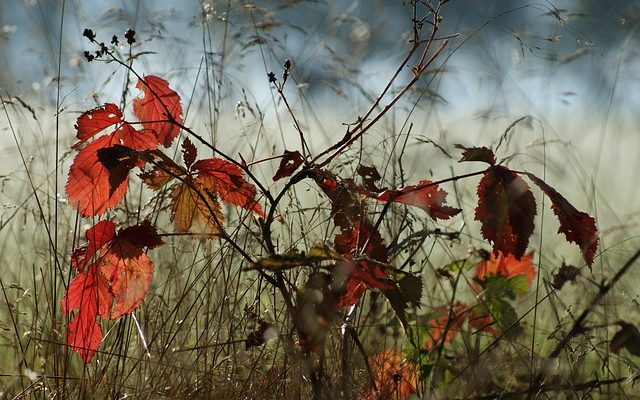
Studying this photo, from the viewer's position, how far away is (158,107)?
5.53 feet

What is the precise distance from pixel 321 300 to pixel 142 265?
484 millimetres

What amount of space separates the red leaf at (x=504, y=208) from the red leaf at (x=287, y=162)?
0.29 m

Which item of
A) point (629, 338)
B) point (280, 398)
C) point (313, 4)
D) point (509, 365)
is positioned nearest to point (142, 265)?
point (280, 398)

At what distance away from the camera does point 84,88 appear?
9.99 ft

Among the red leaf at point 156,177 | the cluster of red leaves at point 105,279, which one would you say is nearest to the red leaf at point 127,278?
the cluster of red leaves at point 105,279

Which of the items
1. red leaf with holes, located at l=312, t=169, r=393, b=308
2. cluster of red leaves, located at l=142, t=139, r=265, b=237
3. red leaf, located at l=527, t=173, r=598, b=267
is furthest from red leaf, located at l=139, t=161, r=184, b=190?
red leaf, located at l=527, t=173, r=598, b=267

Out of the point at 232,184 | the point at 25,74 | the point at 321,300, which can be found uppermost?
the point at 25,74

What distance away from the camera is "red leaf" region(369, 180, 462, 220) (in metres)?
1.38

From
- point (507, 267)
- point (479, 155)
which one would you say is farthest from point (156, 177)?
point (507, 267)

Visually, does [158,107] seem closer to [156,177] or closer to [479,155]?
[156,177]

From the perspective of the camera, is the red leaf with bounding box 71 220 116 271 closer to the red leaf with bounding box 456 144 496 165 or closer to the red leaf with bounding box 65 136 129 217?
the red leaf with bounding box 65 136 129 217

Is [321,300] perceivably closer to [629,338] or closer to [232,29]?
[629,338]

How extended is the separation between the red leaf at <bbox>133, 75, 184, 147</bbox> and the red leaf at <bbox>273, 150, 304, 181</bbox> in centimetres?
23

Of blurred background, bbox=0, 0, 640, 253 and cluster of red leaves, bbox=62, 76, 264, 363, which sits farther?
blurred background, bbox=0, 0, 640, 253
